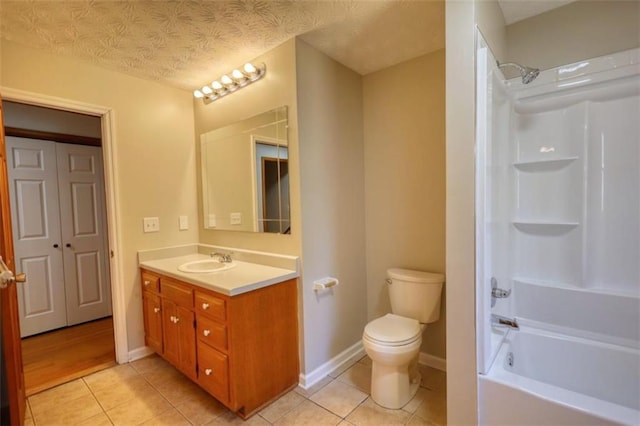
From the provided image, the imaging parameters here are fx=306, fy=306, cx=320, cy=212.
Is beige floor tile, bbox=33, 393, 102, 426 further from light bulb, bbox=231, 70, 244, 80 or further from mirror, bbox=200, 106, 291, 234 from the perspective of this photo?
light bulb, bbox=231, 70, 244, 80

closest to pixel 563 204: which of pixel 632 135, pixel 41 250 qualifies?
pixel 632 135

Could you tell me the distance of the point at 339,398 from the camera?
1.98 metres

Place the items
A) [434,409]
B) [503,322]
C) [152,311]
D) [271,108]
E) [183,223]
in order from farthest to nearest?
1. [183,223]
2. [152,311]
3. [271,108]
4. [434,409]
5. [503,322]

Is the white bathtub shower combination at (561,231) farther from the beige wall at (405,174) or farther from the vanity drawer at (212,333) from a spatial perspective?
the vanity drawer at (212,333)

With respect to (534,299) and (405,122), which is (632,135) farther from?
(405,122)

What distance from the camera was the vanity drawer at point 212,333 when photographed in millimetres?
1768

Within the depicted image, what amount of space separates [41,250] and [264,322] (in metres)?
2.60

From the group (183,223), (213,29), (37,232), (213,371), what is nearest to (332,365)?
(213,371)

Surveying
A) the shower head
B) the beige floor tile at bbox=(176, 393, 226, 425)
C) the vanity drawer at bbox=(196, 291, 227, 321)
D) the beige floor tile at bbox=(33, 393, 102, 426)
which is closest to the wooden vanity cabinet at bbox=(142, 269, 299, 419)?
the vanity drawer at bbox=(196, 291, 227, 321)

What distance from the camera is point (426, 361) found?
7.72 feet

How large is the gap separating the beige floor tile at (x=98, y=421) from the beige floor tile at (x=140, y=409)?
0.8 inches

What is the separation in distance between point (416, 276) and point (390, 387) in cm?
73

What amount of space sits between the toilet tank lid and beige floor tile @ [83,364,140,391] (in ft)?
6.72

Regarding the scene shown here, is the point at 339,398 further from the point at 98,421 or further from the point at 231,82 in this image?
the point at 231,82
